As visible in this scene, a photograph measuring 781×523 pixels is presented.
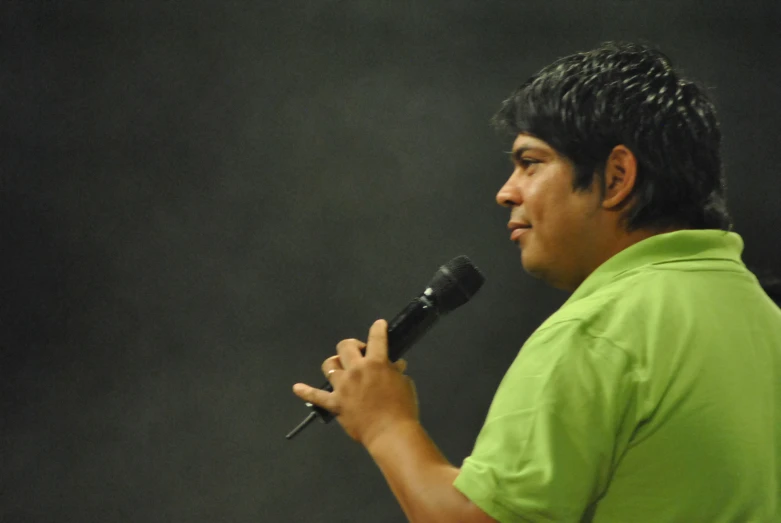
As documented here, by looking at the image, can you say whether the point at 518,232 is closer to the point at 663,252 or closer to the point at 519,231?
the point at 519,231

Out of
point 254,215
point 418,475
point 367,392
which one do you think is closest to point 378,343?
point 367,392

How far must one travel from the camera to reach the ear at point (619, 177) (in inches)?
38.1

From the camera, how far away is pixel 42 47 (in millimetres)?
2143

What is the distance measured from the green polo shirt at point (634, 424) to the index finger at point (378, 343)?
19cm

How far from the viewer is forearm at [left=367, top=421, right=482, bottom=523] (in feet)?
2.57

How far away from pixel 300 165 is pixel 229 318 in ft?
1.37

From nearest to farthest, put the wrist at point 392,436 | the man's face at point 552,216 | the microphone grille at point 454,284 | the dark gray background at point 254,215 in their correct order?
the wrist at point 392,436
the man's face at point 552,216
the microphone grille at point 454,284
the dark gray background at point 254,215

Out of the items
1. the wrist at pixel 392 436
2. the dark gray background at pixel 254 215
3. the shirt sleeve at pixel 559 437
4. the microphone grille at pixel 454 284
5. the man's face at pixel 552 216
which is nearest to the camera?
the shirt sleeve at pixel 559 437

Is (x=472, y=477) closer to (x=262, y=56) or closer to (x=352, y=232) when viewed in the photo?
(x=352, y=232)

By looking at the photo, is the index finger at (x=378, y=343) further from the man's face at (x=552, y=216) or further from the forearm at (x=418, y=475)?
the man's face at (x=552, y=216)

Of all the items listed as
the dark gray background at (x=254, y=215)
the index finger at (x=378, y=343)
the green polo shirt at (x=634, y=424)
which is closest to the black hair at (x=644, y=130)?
the green polo shirt at (x=634, y=424)

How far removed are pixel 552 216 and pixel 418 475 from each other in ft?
1.17

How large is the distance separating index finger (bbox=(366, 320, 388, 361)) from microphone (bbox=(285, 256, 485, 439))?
0.05 metres

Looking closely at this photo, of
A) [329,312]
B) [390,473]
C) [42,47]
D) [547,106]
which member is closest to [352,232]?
[329,312]
